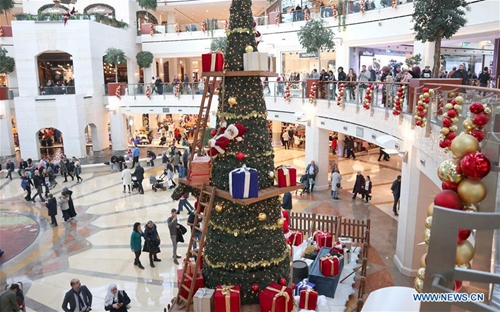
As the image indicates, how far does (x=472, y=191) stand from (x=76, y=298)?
6413mm

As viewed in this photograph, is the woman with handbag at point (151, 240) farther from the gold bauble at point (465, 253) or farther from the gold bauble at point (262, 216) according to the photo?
the gold bauble at point (465, 253)

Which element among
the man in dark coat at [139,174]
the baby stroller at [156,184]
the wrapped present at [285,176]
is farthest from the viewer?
the baby stroller at [156,184]

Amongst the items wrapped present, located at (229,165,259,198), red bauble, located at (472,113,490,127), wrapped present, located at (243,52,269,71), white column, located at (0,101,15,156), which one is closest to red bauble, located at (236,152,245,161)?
wrapped present, located at (229,165,259,198)

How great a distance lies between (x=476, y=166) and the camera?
2.50 m

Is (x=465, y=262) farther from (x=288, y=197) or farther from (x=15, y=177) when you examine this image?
(x=15, y=177)

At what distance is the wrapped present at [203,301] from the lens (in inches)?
230

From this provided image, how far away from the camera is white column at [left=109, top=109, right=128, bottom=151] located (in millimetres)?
26016

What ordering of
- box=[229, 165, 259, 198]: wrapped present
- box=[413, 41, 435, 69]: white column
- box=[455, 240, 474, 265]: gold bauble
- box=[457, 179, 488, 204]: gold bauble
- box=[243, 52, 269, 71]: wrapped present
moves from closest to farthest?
box=[455, 240, 474, 265]: gold bauble < box=[457, 179, 488, 204]: gold bauble < box=[229, 165, 259, 198]: wrapped present < box=[243, 52, 269, 71]: wrapped present < box=[413, 41, 435, 69]: white column

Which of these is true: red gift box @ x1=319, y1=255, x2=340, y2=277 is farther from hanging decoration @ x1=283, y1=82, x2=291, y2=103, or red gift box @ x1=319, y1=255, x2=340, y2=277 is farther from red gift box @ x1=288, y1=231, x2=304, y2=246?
hanging decoration @ x1=283, y1=82, x2=291, y2=103

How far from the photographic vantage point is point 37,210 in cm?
1427

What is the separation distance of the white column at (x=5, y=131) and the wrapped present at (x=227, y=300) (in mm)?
A: 23770

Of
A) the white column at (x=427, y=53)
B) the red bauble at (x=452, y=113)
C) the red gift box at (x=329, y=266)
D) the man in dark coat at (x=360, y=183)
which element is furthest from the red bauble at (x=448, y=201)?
the white column at (x=427, y=53)

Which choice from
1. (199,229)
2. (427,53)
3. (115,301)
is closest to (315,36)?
(427,53)

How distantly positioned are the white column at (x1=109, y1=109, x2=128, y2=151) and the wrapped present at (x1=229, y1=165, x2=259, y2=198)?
2224 centimetres
